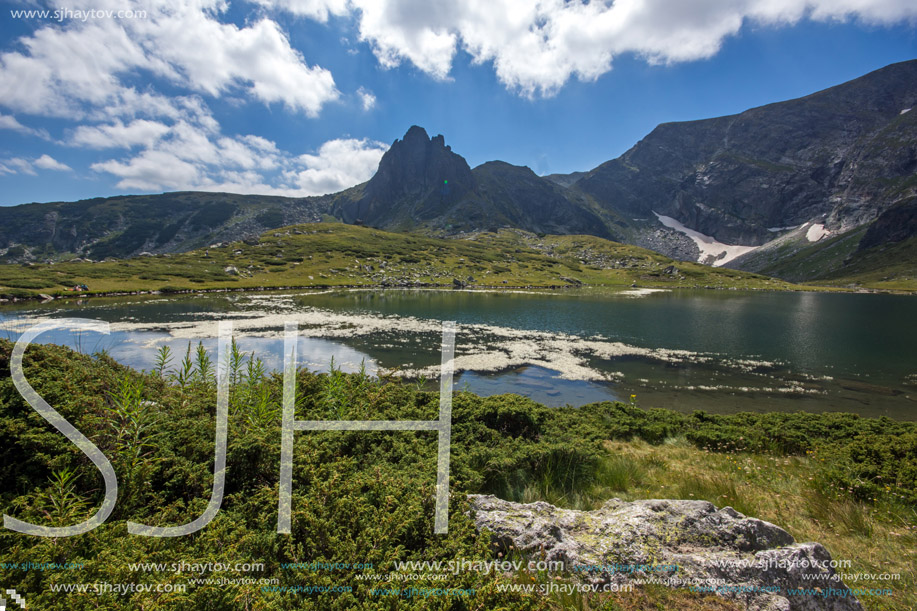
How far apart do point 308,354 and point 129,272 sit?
347ft

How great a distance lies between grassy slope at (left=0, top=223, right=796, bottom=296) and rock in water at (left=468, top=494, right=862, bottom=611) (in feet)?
348

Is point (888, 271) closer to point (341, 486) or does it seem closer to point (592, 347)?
point (592, 347)

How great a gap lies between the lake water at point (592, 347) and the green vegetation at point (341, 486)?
5.55 metres

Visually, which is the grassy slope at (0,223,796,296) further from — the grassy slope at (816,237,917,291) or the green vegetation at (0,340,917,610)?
the green vegetation at (0,340,917,610)

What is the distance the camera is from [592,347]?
38.9 metres

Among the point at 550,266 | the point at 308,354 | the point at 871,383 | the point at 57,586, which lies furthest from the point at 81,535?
the point at 550,266

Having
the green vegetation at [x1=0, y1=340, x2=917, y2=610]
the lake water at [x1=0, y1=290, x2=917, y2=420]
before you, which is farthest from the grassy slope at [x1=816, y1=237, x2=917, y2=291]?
the green vegetation at [x1=0, y1=340, x2=917, y2=610]

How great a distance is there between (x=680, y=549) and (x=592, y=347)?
3547cm

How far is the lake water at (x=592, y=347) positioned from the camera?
2534cm

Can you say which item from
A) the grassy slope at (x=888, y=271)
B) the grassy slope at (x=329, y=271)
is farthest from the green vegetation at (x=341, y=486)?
the grassy slope at (x=888, y=271)

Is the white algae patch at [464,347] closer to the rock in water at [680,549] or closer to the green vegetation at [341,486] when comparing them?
the green vegetation at [341,486]

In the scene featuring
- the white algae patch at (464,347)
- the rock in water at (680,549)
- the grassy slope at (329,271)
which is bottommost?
the white algae patch at (464,347)

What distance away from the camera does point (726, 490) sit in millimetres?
8484

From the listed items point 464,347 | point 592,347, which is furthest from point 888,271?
point 464,347
